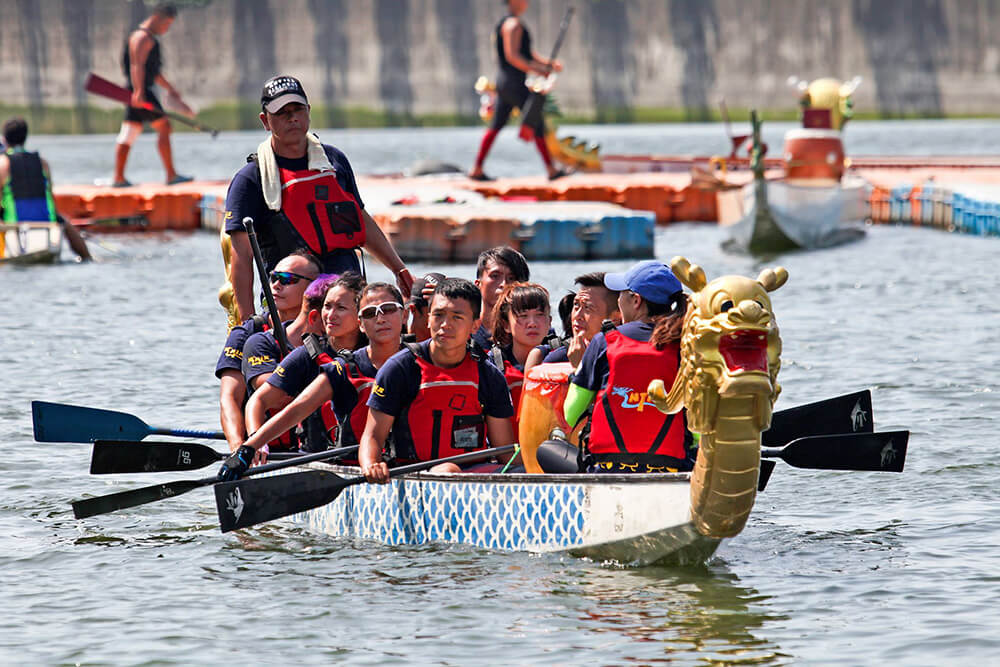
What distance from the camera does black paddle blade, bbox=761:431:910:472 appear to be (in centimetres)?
776

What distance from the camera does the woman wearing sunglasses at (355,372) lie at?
7.84 m

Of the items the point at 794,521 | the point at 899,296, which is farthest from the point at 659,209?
the point at 794,521

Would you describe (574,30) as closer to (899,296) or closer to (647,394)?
(899,296)

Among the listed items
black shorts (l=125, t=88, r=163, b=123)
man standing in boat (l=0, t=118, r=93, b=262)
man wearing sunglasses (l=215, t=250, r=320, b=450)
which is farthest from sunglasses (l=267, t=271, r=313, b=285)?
black shorts (l=125, t=88, r=163, b=123)

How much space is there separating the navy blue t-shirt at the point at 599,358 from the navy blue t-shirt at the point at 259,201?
237 cm

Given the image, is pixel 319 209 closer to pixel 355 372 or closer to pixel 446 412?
pixel 355 372

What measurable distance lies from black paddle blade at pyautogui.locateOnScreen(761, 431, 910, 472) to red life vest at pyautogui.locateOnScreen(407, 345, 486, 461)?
1388mm

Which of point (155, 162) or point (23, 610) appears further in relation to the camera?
point (155, 162)

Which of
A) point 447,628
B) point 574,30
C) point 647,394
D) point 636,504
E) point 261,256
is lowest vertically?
point 447,628

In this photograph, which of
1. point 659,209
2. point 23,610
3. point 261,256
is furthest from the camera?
point 659,209

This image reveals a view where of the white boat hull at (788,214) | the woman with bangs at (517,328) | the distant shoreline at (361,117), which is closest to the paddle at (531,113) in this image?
Result: the white boat hull at (788,214)

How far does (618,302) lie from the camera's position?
7.46 metres

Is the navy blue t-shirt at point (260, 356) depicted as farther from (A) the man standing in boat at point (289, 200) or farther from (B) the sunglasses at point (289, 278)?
(A) the man standing in boat at point (289, 200)

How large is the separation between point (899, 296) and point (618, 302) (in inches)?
470
